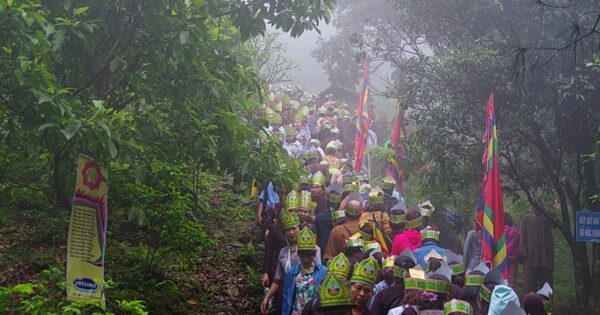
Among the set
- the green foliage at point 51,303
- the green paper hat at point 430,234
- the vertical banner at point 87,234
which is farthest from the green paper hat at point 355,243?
the vertical banner at point 87,234

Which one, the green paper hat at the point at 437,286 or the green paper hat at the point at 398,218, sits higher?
the green paper hat at the point at 398,218

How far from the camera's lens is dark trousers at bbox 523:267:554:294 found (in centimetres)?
1080

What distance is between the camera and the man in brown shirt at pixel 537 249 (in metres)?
10.7

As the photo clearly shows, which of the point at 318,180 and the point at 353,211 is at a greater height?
the point at 318,180

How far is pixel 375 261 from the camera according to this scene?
591 cm

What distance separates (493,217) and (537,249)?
2357 millimetres

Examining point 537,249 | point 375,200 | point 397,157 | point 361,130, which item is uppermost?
point 361,130

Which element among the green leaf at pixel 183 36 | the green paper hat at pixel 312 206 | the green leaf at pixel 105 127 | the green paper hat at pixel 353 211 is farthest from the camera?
the green paper hat at pixel 312 206

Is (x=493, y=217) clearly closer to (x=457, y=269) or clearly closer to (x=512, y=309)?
(x=457, y=269)

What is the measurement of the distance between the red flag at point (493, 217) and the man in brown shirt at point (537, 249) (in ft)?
5.90

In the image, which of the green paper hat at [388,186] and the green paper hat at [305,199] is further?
the green paper hat at [388,186]

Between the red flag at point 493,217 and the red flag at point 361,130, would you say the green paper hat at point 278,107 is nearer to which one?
the red flag at point 361,130

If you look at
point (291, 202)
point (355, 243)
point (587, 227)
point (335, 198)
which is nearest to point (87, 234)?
point (355, 243)

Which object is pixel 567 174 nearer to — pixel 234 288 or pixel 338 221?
pixel 338 221
